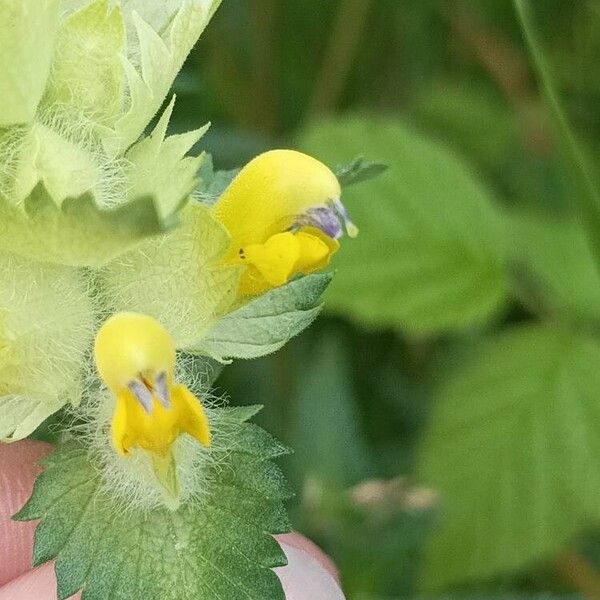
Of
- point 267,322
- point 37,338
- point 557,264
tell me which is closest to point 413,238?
point 557,264

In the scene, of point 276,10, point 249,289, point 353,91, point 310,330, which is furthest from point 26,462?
point 353,91

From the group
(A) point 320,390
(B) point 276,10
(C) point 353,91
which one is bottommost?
(A) point 320,390

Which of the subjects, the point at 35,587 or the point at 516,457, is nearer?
the point at 35,587

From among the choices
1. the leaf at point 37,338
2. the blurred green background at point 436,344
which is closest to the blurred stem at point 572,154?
the blurred green background at point 436,344

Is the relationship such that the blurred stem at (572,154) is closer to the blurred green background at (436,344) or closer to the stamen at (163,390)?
the blurred green background at (436,344)

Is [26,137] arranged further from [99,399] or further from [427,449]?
[427,449]

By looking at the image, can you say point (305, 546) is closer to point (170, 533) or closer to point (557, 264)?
point (170, 533)
